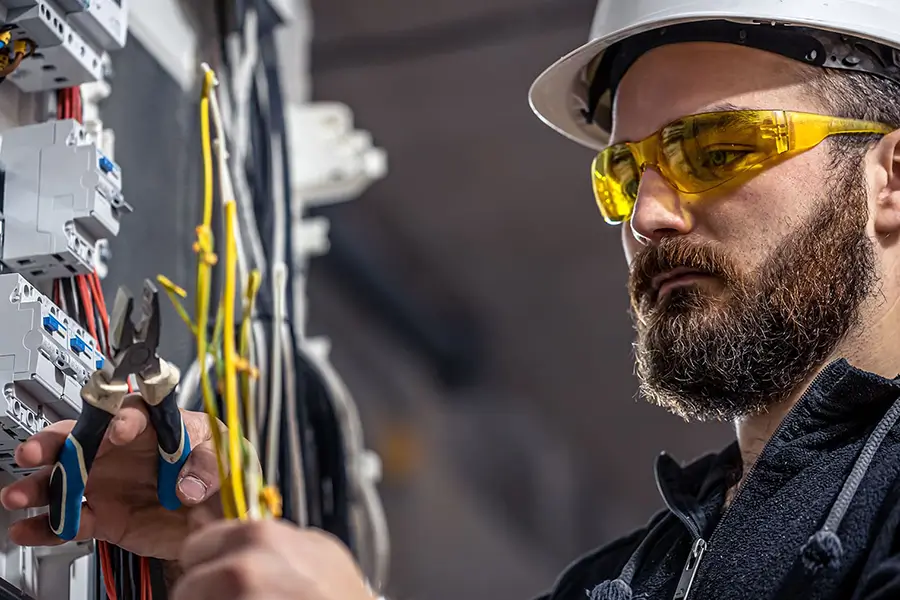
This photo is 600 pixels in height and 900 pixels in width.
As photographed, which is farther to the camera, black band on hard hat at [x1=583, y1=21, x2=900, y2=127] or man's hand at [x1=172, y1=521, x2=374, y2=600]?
black band on hard hat at [x1=583, y1=21, x2=900, y2=127]

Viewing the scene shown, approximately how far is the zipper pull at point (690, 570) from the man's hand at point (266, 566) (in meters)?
0.48

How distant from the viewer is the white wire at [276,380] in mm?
1541

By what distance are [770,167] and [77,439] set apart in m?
0.79

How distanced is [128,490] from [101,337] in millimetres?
204

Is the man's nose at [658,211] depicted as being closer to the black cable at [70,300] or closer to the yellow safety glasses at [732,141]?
the yellow safety glasses at [732,141]

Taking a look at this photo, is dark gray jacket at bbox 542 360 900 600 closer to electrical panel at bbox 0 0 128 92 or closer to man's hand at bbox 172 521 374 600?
man's hand at bbox 172 521 374 600

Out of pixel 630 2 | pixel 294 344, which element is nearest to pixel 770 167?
pixel 630 2

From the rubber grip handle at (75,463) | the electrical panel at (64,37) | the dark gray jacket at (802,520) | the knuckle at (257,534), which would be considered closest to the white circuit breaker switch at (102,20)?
the electrical panel at (64,37)

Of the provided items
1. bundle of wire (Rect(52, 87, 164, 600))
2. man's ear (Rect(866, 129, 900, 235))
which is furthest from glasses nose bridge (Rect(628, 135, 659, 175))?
bundle of wire (Rect(52, 87, 164, 600))

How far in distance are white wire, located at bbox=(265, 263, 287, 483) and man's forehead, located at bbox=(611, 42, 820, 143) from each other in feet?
1.56

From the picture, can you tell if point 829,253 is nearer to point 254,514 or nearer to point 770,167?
point 770,167

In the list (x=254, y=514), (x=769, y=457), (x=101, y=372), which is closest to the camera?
(x=254, y=514)

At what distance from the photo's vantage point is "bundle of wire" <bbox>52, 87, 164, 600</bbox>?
1.24m

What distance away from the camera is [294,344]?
1.72m
